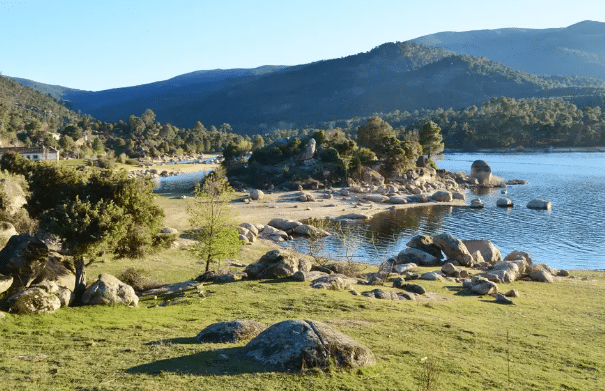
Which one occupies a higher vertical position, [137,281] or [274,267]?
[274,267]

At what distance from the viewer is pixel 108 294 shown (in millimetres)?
21641

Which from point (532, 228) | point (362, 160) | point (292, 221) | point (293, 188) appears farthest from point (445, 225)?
point (362, 160)

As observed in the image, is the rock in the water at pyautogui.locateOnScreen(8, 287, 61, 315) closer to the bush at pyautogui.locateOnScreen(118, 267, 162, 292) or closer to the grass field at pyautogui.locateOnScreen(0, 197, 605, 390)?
the grass field at pyautogui.locateOnScreen(0, 197, 605, 390)

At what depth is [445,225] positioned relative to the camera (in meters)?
63.8

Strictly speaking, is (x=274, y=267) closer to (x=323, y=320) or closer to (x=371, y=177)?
(x=323, y=320)

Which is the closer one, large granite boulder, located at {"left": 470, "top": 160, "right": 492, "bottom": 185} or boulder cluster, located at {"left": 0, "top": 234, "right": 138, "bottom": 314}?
boulder cluster, located at {"left": 0, "top": 234, "right": 138, "bottom": 314}

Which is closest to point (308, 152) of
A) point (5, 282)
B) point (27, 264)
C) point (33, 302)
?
point (27, 264)

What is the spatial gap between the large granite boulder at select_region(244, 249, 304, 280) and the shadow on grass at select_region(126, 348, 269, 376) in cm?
1530

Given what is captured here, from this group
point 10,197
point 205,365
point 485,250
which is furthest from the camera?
point 485,250

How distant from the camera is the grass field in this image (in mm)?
11875

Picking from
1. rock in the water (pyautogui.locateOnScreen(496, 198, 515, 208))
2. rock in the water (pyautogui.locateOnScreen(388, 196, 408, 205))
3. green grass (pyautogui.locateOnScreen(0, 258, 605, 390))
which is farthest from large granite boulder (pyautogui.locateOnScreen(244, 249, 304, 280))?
rock in the water (pyautogui.locateOnScreen(496, 198, 515, 208))

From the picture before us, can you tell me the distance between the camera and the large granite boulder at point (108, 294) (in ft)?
70.3

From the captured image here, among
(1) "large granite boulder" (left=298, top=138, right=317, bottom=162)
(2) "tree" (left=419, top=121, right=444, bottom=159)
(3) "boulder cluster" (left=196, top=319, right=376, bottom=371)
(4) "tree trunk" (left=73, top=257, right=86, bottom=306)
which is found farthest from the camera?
(2) "tree" (left=419, top=121, right=444, bottom=159)

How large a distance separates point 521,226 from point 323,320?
52.9 metres
